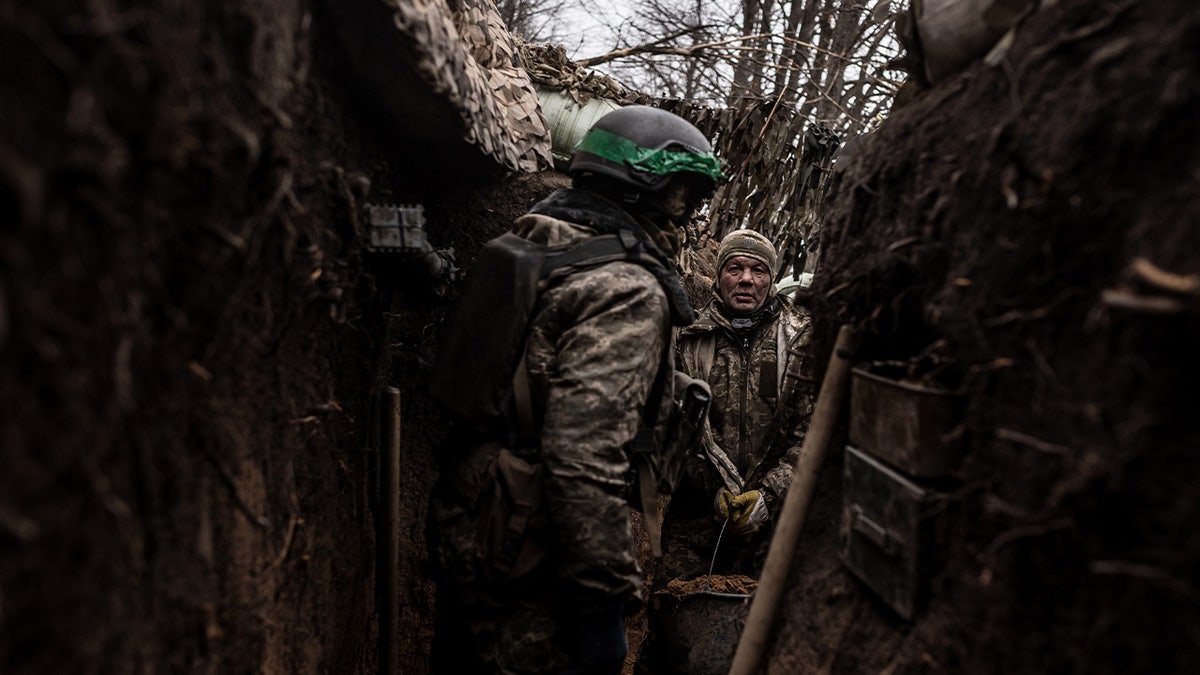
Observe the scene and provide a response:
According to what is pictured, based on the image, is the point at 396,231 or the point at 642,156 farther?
the point at 642,156

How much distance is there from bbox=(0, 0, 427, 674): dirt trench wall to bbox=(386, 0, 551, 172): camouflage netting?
26 centimetres

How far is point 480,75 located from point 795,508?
74.2 inches

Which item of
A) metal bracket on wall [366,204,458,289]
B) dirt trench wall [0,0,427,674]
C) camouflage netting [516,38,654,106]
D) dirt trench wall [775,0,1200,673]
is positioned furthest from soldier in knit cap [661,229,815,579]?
dirt trench wall [0,0,427,674]

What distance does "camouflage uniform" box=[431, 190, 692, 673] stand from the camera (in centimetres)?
227

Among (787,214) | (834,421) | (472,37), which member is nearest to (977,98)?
(834,421)

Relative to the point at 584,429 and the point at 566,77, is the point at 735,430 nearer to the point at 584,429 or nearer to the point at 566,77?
the point at 584,429

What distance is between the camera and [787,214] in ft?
19.2

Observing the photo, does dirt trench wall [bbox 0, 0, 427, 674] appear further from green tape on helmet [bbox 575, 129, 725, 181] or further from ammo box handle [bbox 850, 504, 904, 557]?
ammo box handle [bbox 850, 504, 904, 557]

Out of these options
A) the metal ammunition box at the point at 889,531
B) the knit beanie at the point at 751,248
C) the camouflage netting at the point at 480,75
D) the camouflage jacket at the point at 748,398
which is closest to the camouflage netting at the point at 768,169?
the knit beanie at the point at 751,248

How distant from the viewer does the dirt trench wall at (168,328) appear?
105cm

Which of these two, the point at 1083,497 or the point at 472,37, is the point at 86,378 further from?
the point at 472,37

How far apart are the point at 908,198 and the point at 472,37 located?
1.96 m

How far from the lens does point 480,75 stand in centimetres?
290

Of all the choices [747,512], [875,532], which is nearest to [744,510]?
[747,512]
